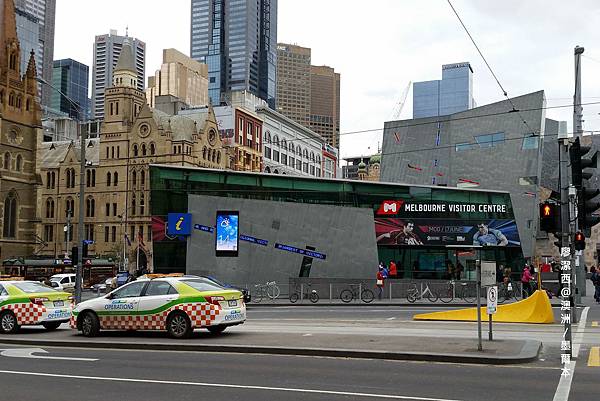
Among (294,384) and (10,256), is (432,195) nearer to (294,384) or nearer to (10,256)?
(294,384)

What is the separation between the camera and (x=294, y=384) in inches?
408

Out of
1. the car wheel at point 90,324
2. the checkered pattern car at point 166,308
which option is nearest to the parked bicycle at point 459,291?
the checkered pattern car at point 166,308

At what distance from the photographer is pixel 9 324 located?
18.7m

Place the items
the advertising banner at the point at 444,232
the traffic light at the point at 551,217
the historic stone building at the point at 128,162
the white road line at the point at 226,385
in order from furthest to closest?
the historic stone building at the point at 128,162
the advertising banner at the point at 444,232
the traffic light at the point at 551,217
the white road line at the point at 226,385

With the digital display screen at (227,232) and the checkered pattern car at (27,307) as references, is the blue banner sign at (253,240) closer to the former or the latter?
the digital display screen at (227,232)

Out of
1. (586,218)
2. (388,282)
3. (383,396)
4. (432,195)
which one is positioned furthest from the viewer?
(432,195)

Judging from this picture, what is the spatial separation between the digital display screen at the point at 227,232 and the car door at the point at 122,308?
22.5 meters

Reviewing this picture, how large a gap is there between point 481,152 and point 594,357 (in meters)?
53.0

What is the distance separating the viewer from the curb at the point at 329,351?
498 inches

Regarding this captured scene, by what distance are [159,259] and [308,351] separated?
2810 centimetres

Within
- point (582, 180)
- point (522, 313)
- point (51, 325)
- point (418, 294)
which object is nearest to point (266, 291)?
point (418, 294)

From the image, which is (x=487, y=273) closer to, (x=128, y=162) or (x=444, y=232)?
(x=444, y=232)

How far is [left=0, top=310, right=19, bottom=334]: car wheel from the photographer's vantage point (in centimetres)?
1867

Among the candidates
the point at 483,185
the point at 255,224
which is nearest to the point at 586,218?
the point at 255,224
